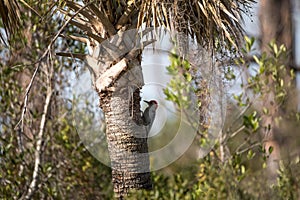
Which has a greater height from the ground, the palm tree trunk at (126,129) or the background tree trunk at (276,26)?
the background tree trunk at (276,26)

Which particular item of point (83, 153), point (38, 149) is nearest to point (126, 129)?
point (38, 149)

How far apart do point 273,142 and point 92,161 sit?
302cm

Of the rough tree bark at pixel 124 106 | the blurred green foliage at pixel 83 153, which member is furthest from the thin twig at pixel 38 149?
the rough tree bark at pixel 124 106

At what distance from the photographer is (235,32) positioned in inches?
173

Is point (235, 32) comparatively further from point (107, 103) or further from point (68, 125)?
point (68, 125)

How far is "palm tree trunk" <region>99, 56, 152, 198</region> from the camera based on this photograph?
14.7 ft

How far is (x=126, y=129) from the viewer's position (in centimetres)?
447

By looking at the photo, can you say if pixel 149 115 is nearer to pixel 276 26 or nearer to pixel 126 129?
pixel 126 129

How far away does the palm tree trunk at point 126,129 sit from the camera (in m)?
4.47

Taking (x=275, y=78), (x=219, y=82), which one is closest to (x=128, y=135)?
(x=219, y=82)

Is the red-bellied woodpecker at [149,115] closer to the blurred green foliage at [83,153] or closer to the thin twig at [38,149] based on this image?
the blurred green foliage at [83,153]

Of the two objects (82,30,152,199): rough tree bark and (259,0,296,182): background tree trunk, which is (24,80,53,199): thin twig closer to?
(82,30,152,199): rough tree bark

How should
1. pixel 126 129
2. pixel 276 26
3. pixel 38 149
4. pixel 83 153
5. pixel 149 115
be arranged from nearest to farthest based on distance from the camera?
pixel 126 129 < pixel 149 115 < pixel 38 149 < pixel 83 153 < pixel 276 26

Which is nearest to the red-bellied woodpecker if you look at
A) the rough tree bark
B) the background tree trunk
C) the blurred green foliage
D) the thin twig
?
the rough tree bark
